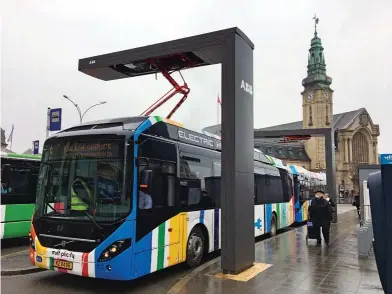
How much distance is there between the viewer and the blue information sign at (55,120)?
46.6ft

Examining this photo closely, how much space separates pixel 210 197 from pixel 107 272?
3.70m

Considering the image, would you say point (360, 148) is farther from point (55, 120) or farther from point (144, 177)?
point (144, 177)

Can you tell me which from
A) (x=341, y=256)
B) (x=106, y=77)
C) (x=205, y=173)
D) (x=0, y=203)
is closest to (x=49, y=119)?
(x=0, y=203)

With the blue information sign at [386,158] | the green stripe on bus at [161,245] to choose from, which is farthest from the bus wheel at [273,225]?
the blue information sign at [386,158]

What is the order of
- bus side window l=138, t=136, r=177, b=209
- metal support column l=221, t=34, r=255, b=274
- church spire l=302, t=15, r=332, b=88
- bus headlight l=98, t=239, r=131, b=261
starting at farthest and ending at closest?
1. church spire l=302, t=15, r=332, b=88
2. metal support column l=221, t=34, r=255, b=274
3. bus side window l=138, t=136, r=177, b=209
4. bus headlight l=98, t=239, r=131, b=261

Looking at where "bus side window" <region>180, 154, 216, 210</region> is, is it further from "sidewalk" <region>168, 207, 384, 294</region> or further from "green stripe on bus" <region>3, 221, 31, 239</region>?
"green stripe on bus" <region>3, 221, 31, 239</region>

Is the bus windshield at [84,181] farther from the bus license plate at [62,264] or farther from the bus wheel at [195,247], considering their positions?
the bus wheel at [195,247]

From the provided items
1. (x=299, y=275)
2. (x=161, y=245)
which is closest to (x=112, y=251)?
(x=161, y=245)

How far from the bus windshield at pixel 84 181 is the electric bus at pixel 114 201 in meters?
0.02

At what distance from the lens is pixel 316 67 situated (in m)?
92.6

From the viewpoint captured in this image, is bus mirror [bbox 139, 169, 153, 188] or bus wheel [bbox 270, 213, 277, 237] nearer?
bus mirror [bbox 139, 169, 153, 188]

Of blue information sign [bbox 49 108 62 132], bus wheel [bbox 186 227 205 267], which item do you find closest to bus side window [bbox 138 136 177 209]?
bus wheel [bbox 186 227 205 267]

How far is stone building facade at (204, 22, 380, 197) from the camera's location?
3531 inches

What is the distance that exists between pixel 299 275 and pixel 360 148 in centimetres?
9529
